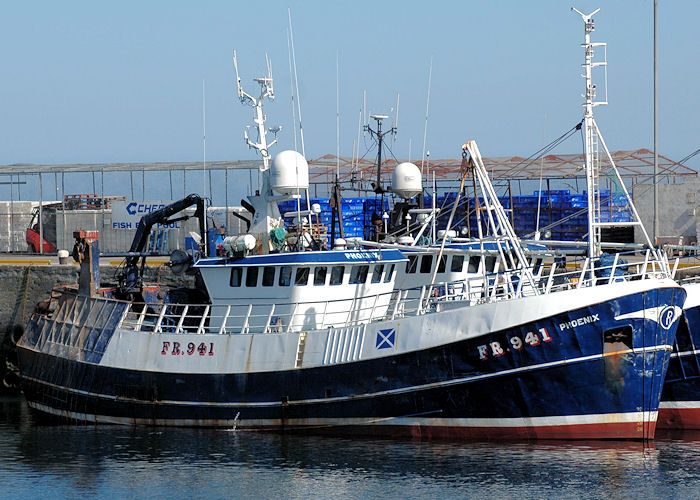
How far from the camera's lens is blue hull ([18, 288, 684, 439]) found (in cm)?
2203

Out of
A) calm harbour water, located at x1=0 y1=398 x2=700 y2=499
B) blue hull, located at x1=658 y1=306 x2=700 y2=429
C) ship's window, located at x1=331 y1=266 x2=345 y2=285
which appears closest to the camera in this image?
calm harbour water, located at x1=0 y1=398 x2=700 y2=499

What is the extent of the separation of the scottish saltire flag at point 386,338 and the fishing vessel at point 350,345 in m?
0.03

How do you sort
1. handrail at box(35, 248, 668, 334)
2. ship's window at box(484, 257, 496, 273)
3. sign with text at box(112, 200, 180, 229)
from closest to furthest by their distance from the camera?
handrail at box(35, 248, 668, 334)
ship's window at box(484, 257, 496, 273)
sign with text at box(112, 200, 180, 229)

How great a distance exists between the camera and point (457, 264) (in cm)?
2794

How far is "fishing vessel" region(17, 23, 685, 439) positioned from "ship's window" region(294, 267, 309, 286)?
0.04 meters

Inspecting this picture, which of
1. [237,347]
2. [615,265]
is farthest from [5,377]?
[615,265]

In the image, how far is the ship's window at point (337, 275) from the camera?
25.8 meters

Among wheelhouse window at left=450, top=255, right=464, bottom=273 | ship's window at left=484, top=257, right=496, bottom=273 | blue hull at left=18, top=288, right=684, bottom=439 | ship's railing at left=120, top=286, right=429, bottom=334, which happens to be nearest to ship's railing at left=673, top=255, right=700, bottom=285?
blue hull at left=18, top=288, right=684, bottom=439

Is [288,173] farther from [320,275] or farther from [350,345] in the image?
[350,345]

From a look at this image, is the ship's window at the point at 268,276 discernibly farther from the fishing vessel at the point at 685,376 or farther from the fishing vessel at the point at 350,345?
the fishing vessel at the point at 685,376

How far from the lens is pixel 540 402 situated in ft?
73.7

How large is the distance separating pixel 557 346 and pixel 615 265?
1.97 meters

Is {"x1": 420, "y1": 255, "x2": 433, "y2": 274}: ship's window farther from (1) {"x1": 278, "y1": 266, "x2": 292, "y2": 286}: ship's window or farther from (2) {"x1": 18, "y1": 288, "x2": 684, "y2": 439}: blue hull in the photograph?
(2) {"x1": 18, "y1": 288, "x2": 684, "y2": 439}: blue hull

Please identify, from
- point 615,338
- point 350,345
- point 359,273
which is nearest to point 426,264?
point 359,273
